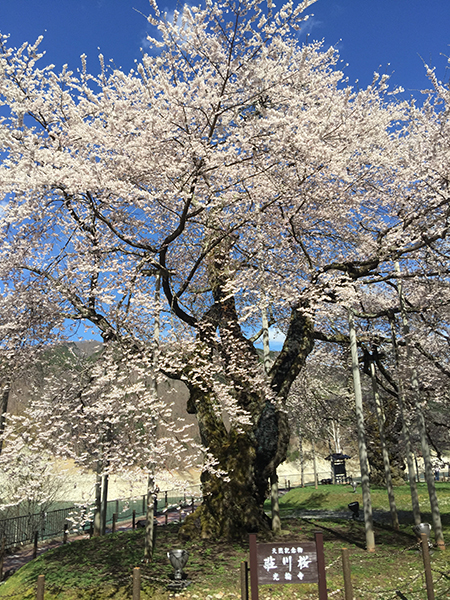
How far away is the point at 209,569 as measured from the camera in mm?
8680

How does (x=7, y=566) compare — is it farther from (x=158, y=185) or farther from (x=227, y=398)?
(x=158, y=185)

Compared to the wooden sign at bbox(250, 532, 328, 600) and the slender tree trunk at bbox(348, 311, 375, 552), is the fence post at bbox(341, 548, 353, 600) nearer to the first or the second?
the wooden sign at bbox(250, 532, 328, 600)

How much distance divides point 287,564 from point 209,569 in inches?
140

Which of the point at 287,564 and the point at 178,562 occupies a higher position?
the point at 287,564

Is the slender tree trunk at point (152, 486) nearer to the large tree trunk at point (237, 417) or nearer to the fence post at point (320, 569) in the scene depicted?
the large tree trunk at point (237, 417)

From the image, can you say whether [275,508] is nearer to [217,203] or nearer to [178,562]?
[178,562]

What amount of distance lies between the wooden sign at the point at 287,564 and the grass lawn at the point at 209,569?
1.14 metres

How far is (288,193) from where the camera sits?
1096cm

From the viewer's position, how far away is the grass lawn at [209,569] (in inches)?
297

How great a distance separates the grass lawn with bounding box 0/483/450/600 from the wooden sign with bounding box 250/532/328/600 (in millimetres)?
1142

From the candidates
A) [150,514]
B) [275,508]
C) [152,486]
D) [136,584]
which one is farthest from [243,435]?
Result: [136,584]

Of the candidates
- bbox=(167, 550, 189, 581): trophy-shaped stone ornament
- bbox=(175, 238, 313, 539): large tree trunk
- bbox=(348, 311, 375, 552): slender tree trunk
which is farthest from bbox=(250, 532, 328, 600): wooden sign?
bbox=(348, 311, 375, 552): slender tree trunk

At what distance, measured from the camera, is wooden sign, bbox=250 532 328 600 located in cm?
588

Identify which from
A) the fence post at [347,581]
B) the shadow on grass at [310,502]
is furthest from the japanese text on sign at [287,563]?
the shadow on grass at [310,502]
